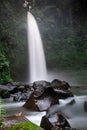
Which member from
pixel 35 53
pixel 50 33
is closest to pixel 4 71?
pixel 35 53

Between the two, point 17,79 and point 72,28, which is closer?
point 17,79

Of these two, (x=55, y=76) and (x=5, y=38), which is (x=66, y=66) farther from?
(x=5, y=38)

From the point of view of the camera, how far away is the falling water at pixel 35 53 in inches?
958

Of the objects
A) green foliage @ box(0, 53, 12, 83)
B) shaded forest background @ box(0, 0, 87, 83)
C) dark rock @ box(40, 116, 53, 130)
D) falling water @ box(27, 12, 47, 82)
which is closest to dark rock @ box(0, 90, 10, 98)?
green foliage @ box(0, 53, 12, 83)

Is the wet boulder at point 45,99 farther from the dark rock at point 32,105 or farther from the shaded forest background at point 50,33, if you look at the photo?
the shaded forest background at point 50,33

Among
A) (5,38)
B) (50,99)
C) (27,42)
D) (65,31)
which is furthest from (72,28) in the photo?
(50,99)

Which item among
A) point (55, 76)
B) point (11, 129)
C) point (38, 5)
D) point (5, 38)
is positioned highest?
point (38, 5)

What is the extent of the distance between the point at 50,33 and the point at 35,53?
148 inches

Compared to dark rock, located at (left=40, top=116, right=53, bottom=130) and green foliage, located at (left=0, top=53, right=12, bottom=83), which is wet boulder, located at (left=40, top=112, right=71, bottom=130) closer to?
Answer: dark rock, located at (left=40, top=116, right=53, bottom=130)

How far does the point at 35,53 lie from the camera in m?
25.5

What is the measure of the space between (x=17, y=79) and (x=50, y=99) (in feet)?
41.7

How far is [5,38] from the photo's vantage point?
2433 cm

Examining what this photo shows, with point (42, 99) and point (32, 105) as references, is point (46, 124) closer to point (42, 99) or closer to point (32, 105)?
point (32, 105)

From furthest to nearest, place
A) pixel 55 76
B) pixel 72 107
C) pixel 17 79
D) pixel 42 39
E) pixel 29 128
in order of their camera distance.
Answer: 1. pixel 42 39
2. pixel 55 76
3. pixel 17 79
4. pixel 72 107
5. pixel 29 128
